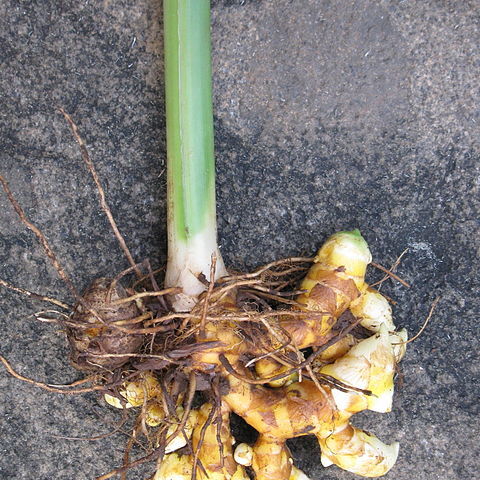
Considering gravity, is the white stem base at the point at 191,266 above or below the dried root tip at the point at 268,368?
above

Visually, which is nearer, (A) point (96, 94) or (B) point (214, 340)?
(B) point (214, 340)

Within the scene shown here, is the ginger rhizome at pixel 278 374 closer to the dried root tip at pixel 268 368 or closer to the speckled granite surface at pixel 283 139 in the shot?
the dried root tip at pixel 268 368

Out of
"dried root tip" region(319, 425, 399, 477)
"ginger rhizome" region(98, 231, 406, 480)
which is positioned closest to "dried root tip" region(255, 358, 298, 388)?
"ginger rhizome" region(98, 231, 406, 480)

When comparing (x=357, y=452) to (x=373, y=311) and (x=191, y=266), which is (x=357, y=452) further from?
(x=191, y=266)

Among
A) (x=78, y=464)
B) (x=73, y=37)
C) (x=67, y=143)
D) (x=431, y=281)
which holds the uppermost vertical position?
(x=73, y=37)

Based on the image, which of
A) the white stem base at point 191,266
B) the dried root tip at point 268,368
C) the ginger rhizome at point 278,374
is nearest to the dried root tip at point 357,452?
the ginger rhizome at point 278,374

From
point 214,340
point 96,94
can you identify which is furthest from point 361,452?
point 96,94

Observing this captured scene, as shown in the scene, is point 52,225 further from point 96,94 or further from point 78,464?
point 78,464
